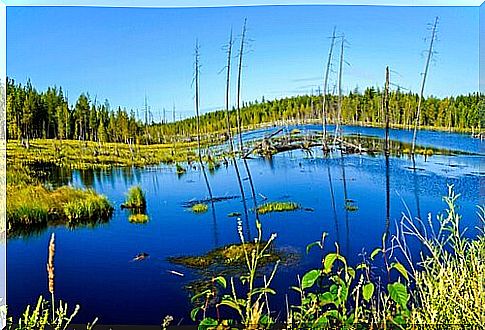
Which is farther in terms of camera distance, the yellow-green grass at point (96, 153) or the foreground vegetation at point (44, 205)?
the yellow-green grass at point (96, 153)

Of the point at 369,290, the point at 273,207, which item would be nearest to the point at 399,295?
the point at 369,290

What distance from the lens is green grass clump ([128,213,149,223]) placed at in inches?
231

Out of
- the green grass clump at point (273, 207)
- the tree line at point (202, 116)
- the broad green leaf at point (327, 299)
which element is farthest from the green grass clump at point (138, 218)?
the broad green leaf at point (327, 299)

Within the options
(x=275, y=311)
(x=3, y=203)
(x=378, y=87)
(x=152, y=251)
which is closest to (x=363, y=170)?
(x=378, y=87)

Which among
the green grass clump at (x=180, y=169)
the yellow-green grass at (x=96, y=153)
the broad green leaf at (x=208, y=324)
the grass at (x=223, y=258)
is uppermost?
the yellow-green grass at (x=96, y=153)

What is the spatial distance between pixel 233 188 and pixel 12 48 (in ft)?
6.46

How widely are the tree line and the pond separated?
272 millimetres

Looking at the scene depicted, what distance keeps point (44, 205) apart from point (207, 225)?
1.25 metres

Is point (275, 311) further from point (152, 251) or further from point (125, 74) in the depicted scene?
point (125, 74)

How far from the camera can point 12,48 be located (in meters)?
5.80

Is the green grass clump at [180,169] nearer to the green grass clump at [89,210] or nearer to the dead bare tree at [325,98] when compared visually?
the green grass clump at [89,210]

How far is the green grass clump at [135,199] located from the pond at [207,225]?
49mm

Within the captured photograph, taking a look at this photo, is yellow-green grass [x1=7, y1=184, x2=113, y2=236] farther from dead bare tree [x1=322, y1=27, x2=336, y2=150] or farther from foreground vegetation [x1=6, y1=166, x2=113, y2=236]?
dead bare tree [x1=322, y1=27, x2=336, y2=150]

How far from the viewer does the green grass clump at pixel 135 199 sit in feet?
19.2
